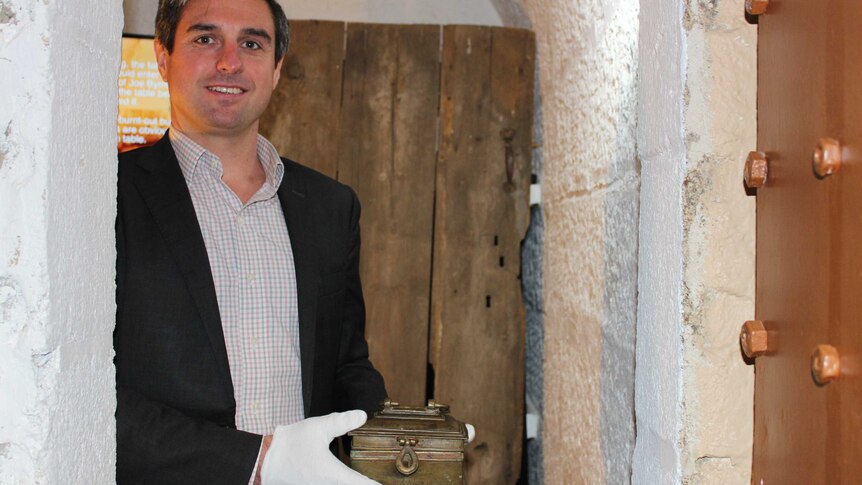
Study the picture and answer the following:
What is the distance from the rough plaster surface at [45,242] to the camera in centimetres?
80

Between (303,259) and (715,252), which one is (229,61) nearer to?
(303,259)

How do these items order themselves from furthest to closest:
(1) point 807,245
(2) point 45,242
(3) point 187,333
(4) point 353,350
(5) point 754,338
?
(4) point 353,350, (3) point 187,333, (5) point 754,338, (1) point 807,245, (2) point 45,242

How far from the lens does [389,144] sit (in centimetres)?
239

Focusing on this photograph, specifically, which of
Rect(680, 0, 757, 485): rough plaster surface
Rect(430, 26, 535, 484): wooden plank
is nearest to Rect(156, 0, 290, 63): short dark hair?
Rect(430, 26, 535, 484): wooden plank

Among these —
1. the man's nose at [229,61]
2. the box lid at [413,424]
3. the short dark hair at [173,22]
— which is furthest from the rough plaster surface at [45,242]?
the short dark hair at [173,22]

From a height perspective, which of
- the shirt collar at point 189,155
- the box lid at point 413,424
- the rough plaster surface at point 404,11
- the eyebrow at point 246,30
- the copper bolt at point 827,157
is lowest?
the box lid at point 413,424

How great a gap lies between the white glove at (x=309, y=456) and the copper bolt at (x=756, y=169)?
658 millimetres

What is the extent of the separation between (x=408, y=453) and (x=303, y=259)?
482 mm

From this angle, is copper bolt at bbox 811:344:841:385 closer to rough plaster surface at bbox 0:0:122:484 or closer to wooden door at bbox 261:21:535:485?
rough plaster surface at bbox 0:0:122:484

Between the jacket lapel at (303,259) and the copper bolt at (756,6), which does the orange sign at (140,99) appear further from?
the copper bolt at (756,6)

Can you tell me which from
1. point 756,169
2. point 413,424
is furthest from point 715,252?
point 413,424

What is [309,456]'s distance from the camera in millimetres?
1235

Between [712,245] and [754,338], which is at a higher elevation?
[712,245]

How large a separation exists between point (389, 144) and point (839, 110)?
1.64m
